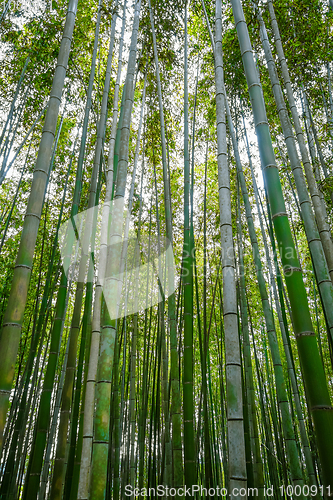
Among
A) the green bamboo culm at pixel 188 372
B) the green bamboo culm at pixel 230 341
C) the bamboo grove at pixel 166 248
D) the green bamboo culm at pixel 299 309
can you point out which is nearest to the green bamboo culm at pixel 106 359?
the bamboo grove at pixel 166 248

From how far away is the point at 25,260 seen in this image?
127cm

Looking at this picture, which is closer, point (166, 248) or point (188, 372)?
point (188, 372)

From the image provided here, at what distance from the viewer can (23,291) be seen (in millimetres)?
1236

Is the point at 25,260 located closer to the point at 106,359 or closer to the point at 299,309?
the point at 106,359

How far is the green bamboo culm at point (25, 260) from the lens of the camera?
113 cm

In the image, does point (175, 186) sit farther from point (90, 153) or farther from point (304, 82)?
point (304, 82)

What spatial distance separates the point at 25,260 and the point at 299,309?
3.50 ft

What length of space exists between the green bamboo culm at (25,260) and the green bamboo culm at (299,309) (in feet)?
3.06

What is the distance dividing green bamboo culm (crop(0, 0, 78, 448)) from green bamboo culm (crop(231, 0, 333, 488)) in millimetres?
931

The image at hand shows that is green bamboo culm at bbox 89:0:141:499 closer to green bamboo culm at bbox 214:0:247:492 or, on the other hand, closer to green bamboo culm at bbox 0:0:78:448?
green bamboo culm at bbox 0:0:78:448

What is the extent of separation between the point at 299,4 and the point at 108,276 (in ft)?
12.5

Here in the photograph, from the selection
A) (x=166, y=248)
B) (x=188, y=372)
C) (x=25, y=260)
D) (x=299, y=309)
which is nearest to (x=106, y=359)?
(x=25, y=260)

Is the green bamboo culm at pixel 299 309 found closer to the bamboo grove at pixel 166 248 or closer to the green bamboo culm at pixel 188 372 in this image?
the bamboo grove at pixel 166 248

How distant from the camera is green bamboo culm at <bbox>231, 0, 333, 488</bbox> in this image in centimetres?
102
